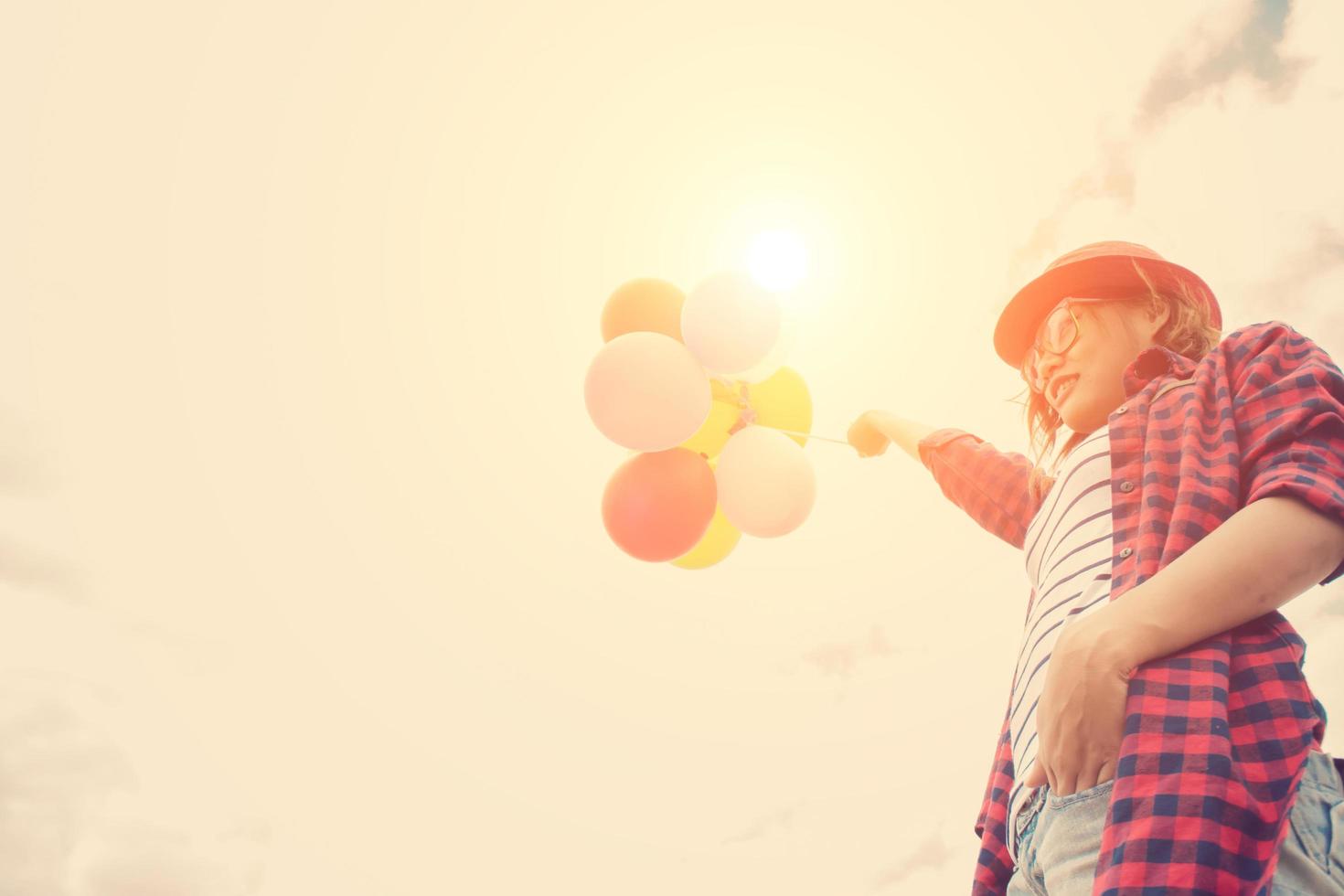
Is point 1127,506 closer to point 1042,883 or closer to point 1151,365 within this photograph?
point 1151,365

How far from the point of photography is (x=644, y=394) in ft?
5.97

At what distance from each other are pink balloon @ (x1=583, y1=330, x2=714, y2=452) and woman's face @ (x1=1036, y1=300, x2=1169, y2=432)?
0.83 meters

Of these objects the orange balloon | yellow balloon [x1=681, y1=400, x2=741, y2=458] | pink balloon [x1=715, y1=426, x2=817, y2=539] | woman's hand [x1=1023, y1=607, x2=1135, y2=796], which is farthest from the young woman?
the orange balloon

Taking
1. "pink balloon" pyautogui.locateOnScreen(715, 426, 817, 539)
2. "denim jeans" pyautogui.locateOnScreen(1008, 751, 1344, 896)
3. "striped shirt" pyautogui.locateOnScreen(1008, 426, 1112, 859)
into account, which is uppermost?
"pink balloon" pyautogui.locateOnScreen(715, 426, 817, 539)

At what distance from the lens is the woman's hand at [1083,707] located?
28.6 inches

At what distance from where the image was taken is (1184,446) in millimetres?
916

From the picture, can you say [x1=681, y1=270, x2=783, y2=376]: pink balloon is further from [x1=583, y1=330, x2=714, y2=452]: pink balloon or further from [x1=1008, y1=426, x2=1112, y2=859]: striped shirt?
[x1=1008, y1=426, x2=1112, y2=859]: striped shirt

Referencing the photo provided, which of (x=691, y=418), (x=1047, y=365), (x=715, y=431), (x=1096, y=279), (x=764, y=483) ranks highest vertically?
(x=715, y=431)

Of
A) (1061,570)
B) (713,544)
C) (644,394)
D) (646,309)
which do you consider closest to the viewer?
(1061,570)

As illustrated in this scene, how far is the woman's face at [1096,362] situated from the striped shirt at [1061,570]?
73mm

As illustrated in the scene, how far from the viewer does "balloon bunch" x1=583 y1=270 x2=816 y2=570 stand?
1851mm

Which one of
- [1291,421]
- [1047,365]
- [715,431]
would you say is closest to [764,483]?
[715,431]

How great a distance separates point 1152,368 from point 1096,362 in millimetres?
85

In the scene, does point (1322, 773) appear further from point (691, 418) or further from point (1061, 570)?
point (691, 418)
